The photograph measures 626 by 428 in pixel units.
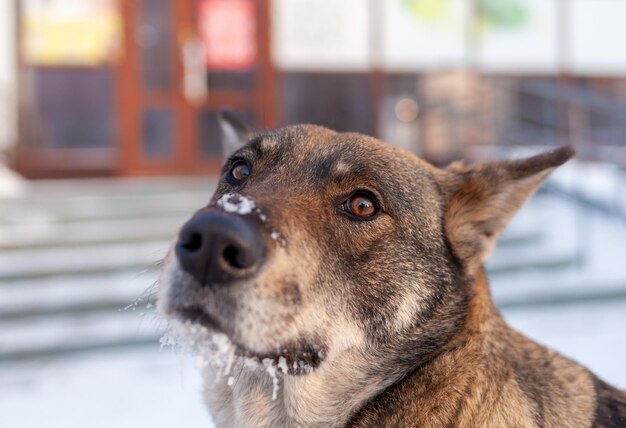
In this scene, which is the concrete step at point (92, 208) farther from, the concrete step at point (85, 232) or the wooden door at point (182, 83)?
the wooden door at point (182, 83)

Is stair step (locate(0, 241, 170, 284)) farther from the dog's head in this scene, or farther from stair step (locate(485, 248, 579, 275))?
the dog's head

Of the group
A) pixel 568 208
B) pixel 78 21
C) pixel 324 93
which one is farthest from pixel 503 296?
pixel 78 21

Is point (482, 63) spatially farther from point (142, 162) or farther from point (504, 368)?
point (504, 368)

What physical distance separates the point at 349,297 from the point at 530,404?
0.69 m

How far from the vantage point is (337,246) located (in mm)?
2100

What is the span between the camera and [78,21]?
30.9ft

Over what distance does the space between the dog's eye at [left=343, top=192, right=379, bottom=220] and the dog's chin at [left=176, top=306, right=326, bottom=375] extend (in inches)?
18.7

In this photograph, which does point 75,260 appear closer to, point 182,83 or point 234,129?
point 234,129

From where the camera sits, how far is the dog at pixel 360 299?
1761mm

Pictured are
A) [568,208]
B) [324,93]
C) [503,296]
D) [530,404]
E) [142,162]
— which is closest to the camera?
[530,404]

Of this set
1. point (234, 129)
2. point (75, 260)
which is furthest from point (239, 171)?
point (75, 260)

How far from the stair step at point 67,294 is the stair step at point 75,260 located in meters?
0.07

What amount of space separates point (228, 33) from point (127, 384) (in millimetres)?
6360

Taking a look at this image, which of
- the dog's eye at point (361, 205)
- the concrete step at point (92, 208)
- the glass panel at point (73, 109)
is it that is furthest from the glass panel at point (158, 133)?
the dog's eye at point (361, 205)
